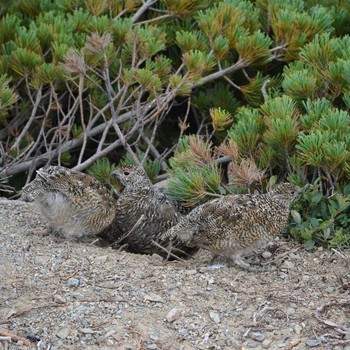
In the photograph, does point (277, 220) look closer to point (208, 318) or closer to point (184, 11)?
point (208, 318)

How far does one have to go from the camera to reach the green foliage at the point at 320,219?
5871 millimetres

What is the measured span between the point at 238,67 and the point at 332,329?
3086mm

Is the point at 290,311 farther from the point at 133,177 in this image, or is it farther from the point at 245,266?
the point at 133,177

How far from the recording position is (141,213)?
6488 mm

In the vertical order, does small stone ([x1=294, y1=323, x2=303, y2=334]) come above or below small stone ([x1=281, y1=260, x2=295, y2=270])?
above

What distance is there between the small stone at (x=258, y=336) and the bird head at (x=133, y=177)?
1.91 m

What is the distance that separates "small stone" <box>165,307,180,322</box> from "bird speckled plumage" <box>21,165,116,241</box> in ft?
4.19

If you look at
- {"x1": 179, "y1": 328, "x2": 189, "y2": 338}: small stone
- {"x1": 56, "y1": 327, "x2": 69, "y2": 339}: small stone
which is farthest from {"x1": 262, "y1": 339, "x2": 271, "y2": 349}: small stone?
→ {"x1": 56, "y1": 327, "x2": 69, "y2": 339}: small stone

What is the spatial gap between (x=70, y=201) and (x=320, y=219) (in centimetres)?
158

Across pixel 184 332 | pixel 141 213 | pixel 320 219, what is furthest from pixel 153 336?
pixel 141 213

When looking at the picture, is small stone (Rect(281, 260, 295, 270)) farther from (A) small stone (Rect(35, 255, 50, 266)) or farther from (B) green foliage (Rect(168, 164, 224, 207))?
(A) small stone (Rect(35, 255, 50, 266))

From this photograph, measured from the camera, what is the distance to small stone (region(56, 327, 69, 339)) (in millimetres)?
4766

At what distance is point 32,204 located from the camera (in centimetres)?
668

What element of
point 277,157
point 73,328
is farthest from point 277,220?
point 73,328
